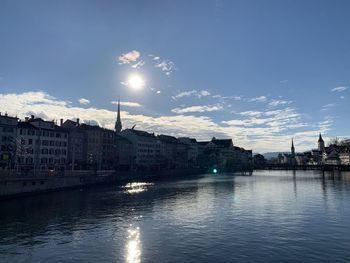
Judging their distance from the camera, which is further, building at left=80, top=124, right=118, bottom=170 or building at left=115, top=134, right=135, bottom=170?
building at left=115, top=134, right=135, bottom=170

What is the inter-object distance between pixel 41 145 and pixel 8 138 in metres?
12.9

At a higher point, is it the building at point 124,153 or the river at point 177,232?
the building at point 124,153

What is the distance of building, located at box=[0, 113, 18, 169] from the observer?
10556 cm

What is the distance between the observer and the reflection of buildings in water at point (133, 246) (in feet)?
102

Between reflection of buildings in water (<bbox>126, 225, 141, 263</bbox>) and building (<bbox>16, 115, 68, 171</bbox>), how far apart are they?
7715cm

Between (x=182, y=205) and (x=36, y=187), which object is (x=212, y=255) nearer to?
(x=182, y=205)

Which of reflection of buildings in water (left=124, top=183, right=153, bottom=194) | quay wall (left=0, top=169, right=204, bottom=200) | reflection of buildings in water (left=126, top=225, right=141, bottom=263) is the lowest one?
reflection of buildings in water (left=126, top=225, right=141, bottom=263)

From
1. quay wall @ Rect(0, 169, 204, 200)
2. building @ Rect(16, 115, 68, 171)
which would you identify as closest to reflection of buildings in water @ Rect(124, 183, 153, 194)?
quay wall @ Rect(0, 169, 204, 200)

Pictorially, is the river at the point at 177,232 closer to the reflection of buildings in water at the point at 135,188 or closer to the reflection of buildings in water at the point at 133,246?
the reflection of buildings in water at the point at 133,246

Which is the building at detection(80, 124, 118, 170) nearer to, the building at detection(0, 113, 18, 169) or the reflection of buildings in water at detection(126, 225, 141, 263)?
the building at detection(0, 113, 18, 169)

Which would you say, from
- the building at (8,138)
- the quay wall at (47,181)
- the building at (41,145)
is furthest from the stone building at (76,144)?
the building at (8,138)

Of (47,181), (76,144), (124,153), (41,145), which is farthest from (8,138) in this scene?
(124,153)

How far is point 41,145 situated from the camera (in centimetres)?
12169

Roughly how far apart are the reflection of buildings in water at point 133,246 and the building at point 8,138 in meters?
73.9
